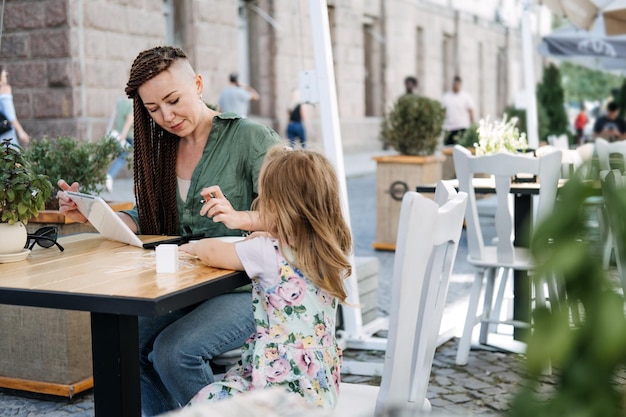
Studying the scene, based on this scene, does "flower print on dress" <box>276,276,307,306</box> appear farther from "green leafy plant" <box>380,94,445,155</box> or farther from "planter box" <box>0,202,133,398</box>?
"green leafy plant" <box>380,94,445,155</box>

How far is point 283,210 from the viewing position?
87.7 inches

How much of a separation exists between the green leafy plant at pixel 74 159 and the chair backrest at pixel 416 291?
2706 millimetres

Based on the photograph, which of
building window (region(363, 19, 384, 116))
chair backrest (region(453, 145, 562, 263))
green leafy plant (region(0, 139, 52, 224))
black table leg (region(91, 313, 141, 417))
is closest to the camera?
black table leg (region(91, 313, 141, 417))

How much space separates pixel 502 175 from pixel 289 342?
88.2 inches

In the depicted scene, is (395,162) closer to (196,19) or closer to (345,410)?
(345,410)

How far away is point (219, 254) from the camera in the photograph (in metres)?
2.29

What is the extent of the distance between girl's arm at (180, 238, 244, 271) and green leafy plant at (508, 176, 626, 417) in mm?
1679

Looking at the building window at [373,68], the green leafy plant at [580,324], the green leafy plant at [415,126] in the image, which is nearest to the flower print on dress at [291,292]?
the green leafy plant at [580,324]

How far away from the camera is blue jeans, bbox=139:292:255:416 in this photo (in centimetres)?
244

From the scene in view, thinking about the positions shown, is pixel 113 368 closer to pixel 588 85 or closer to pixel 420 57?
pixel 420 57

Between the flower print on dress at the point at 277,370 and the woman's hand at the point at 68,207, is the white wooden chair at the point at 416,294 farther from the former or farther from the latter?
the woman's hand at the point at 68,207

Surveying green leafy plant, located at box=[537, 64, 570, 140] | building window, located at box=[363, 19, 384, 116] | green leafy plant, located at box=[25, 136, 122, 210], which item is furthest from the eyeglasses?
building window, located at box=[363, 19, 384, 116]

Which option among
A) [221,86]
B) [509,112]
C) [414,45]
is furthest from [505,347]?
[414,45]

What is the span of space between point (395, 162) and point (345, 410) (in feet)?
19.2
